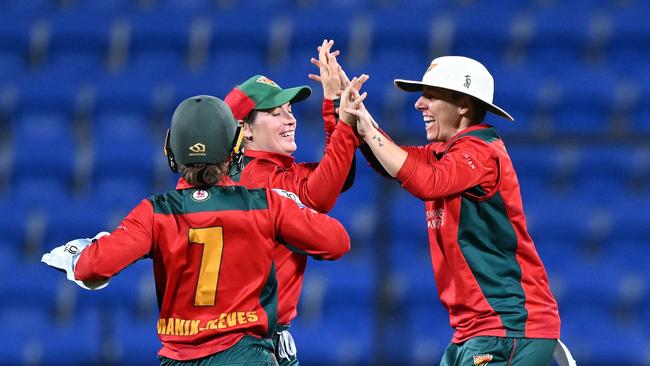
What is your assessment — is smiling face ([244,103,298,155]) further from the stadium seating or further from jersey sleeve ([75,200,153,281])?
the stadium seating

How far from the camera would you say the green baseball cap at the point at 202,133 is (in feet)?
9.75

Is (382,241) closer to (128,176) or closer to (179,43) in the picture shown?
(128,176)

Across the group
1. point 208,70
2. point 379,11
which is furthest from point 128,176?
point 379,11

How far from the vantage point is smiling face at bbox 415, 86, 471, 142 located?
3.56m

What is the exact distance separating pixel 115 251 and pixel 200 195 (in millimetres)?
277

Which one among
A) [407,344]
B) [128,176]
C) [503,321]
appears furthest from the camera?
[128,176]

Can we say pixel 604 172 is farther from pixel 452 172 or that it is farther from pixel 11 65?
pixel 11 65

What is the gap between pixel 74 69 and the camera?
7.68 metres

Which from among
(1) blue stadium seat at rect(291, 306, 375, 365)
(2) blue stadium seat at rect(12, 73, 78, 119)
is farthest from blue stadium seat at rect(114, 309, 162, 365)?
(2) blue stadium seat at rect(12, 73, 78, 119)

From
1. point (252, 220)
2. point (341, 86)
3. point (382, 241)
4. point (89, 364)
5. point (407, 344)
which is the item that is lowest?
point (89, 364)

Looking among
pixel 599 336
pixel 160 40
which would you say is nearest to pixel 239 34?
pixel 160 40

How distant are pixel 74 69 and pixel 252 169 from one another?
440 cm

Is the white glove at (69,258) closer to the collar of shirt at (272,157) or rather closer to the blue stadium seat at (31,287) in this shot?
the collar of shirt at (272,157)

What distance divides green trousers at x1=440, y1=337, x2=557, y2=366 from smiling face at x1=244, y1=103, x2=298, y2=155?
3.03 feet
